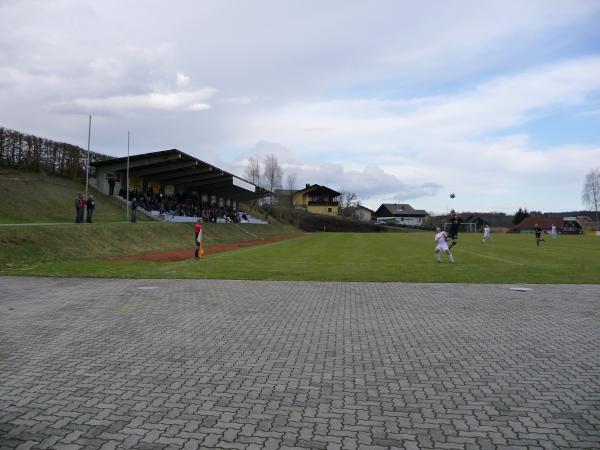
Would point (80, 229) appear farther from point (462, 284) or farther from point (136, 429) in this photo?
point (136, 429)

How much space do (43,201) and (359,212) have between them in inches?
4486

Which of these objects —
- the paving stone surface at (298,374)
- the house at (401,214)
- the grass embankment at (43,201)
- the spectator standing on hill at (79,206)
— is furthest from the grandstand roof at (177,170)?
the house at (401,214)

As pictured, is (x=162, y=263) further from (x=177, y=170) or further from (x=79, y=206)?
(x=177, y=170)

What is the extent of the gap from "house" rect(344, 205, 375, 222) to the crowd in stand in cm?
7361

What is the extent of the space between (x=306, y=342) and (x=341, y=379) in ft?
5.77

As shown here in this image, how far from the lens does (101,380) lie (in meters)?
5.50

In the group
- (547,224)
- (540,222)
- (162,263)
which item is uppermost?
(540,222)

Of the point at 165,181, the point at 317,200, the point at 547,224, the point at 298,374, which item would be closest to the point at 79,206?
the point at 165,181

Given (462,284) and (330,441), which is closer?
(330,441)

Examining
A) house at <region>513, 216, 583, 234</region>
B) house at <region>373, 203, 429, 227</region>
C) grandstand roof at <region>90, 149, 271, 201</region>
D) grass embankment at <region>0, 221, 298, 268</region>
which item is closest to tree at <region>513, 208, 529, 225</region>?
house at <region>513, 216, 583, 234</region>

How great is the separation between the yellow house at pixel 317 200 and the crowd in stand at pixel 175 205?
209 feet

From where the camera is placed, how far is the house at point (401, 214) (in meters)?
151

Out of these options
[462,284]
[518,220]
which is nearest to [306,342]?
[462,284]

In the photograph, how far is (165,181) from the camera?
168 ft
